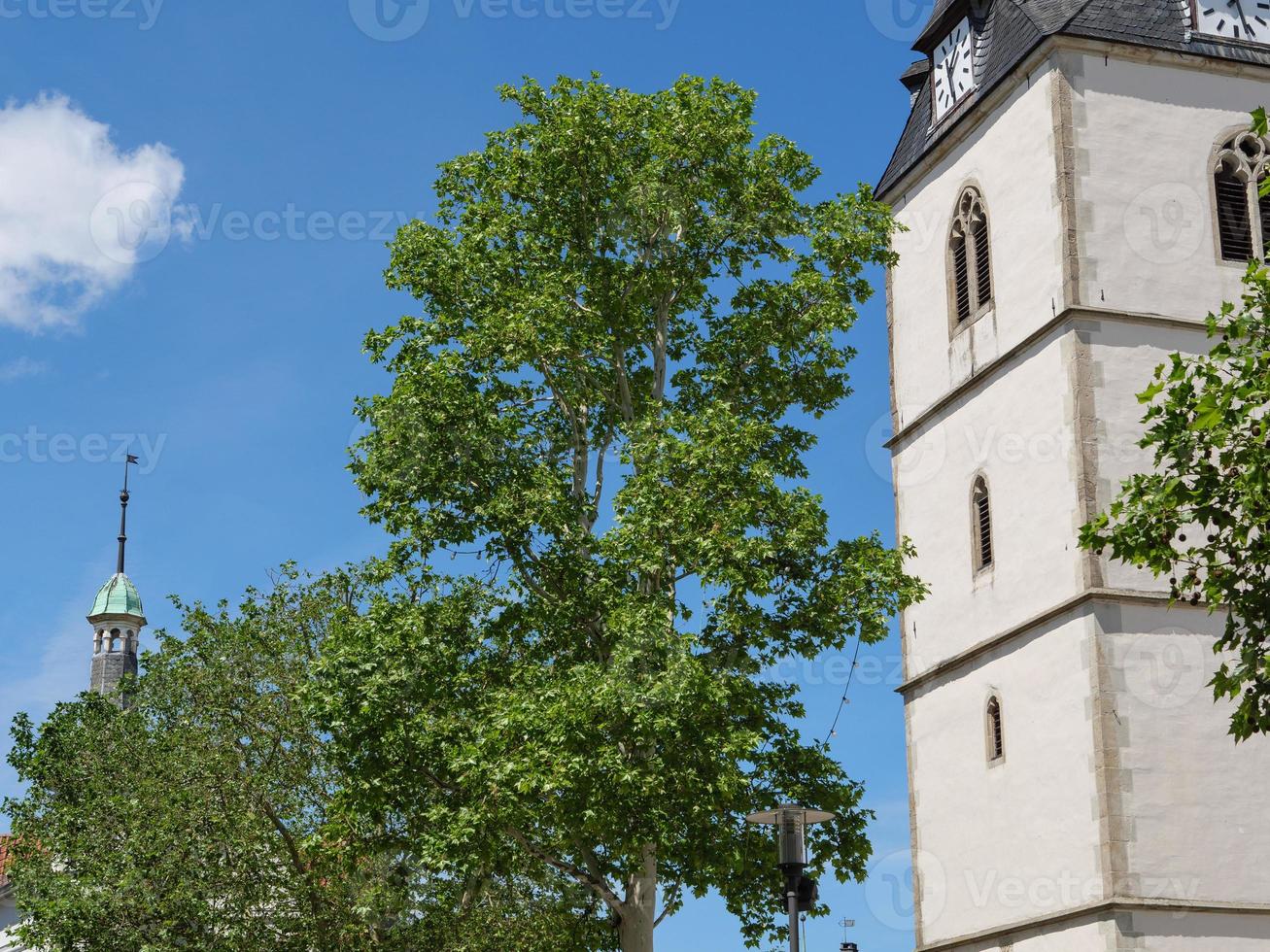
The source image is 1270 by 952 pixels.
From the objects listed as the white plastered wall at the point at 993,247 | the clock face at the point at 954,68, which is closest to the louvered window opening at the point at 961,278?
the white plastered wall at the point at 993,247

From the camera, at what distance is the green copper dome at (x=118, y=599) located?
357 feet

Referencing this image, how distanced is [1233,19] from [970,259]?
608 cm

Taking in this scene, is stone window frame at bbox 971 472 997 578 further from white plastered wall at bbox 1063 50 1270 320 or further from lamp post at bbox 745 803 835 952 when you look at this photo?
lamp post at bbox 745 803 835 952

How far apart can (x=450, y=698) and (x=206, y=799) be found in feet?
25.5

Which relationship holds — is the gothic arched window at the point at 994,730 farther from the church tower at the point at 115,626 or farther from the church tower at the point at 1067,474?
the church tower at the point at 115,626

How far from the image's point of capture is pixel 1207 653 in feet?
92.6

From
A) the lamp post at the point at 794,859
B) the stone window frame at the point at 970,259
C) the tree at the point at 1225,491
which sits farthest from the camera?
the stone window frame at the point at 970,259

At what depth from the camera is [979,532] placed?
3181 cm

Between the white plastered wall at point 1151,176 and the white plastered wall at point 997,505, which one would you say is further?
the white plastered wall at point 1151,176

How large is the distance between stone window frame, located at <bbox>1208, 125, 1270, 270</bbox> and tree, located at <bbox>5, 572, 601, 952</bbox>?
15.8 meters

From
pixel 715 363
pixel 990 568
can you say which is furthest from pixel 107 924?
pixel 990 568

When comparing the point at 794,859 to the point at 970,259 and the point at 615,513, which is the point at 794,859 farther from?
the point at 970,259

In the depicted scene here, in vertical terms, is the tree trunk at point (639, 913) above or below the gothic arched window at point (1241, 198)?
below

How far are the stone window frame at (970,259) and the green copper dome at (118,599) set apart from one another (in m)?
83.8
